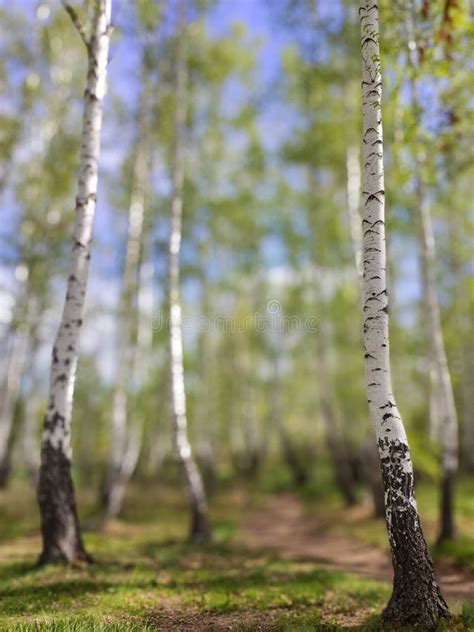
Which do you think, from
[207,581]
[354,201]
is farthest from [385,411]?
[354,201]

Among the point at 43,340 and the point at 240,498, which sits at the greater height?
the point at 43,340

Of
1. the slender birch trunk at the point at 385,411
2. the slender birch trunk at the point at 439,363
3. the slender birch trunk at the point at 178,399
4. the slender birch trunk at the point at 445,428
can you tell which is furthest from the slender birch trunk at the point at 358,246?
the slender birch trunk at the point at 385,411

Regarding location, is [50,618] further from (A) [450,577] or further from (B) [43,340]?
(B) [43,340]

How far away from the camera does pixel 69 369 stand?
22.5 ft

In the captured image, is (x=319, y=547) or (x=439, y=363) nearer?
(x=439, y=363)

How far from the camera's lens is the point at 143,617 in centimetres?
501

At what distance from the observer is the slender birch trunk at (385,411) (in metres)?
4.79

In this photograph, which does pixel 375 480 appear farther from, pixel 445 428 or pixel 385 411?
pixel 385 411

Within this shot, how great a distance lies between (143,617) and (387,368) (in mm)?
3464

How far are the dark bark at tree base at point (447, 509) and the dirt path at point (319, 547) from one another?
0.96 meters

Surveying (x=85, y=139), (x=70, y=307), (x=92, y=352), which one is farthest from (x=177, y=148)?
(x=92, y=352)

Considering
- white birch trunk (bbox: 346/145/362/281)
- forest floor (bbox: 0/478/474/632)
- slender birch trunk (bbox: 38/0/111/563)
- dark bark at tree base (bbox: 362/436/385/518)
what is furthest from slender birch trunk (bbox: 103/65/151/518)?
dark bark at tree base (bbox: 362/436/385/518)

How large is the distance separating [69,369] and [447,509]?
669cm

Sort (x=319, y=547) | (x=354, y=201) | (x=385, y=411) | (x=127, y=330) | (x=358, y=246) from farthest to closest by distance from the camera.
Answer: (x=127, y=330), (x=354, y=201), (x=358, y=246), (x=319, y=547), (x=385, y=411)
